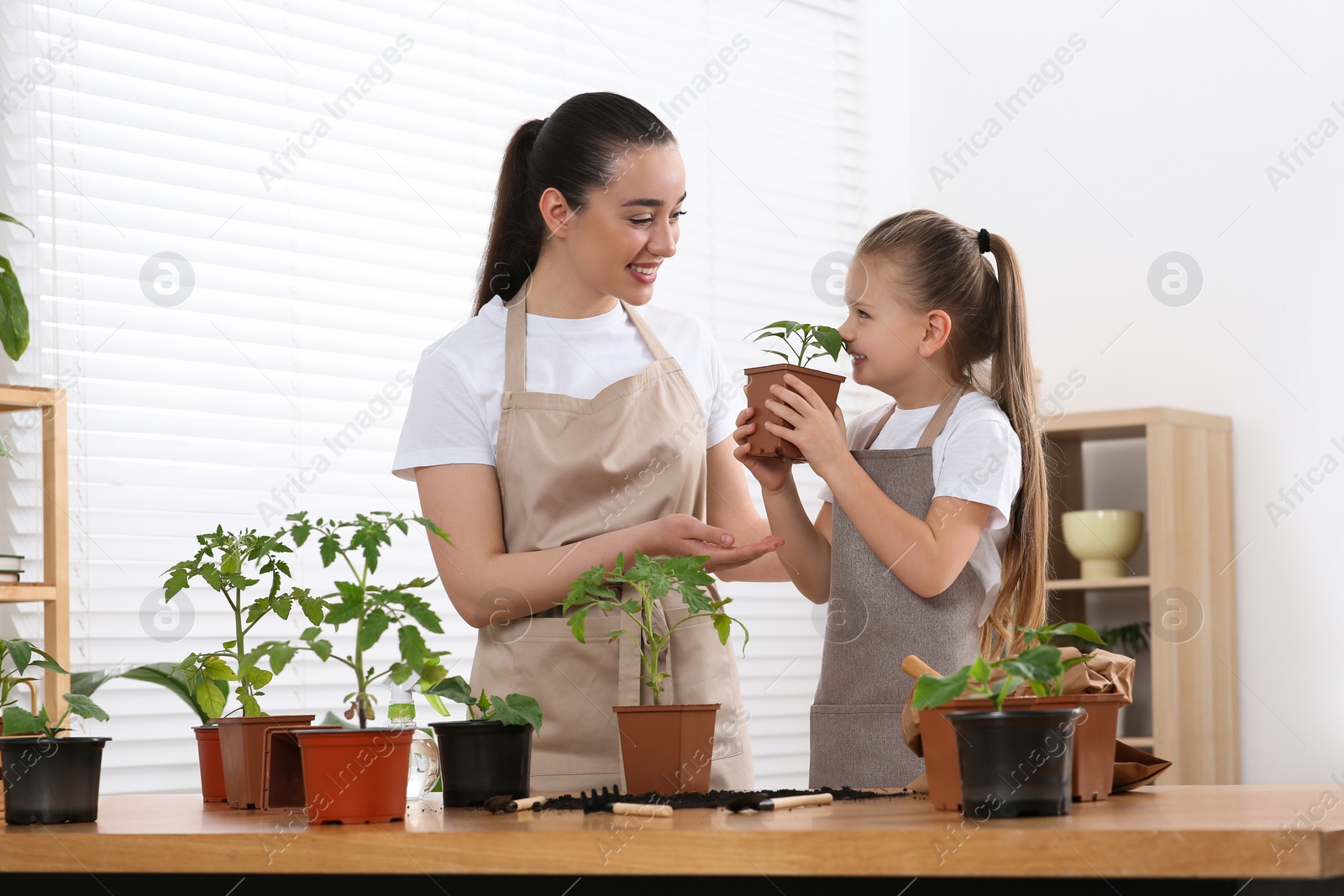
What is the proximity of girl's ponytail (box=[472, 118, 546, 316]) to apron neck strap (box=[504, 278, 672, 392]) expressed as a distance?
35 millimetres

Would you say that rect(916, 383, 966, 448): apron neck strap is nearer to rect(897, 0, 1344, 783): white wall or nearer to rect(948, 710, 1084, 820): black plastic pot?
rect(948, 710, 1084, 820): black plastic pot

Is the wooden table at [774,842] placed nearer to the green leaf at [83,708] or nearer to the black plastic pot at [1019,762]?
the black plastic pot at [1019,762]

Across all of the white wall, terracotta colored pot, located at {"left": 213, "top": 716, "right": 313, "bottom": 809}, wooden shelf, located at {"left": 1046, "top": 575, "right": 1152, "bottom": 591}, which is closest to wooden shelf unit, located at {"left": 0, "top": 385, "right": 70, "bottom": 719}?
terracotta colored pot, located at {"left": 213, "top": 716, "right": 313, "bottom": 809}

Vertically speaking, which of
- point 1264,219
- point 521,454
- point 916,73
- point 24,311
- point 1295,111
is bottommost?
point 521,454

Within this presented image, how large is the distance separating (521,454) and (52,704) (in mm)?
1158

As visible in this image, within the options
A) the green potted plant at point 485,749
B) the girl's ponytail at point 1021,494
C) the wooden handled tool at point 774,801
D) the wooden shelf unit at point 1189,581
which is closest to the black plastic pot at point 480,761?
the green potted plant at point 485,749

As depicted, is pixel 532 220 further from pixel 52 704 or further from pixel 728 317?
pixel 728 317

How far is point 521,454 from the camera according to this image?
5.40 ft

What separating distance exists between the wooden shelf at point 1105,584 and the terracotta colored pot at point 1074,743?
2.30 metres

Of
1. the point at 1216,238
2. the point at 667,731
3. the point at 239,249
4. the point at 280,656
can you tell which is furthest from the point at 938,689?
the point at 1216,238

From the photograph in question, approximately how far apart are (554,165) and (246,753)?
0.85m

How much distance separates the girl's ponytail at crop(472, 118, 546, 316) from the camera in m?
1.84

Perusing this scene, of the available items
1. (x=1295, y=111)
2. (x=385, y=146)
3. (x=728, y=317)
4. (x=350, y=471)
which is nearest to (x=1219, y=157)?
(x=1295, y=111)

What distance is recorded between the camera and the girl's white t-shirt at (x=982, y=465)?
1557 millimetres
